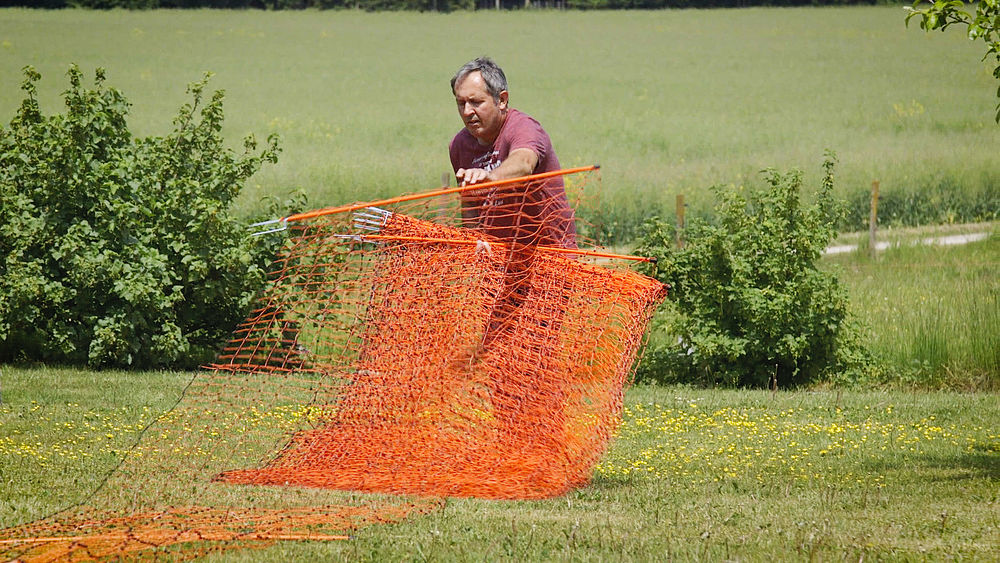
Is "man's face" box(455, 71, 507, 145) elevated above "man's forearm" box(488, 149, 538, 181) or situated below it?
above

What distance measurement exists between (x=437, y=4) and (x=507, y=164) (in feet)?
148

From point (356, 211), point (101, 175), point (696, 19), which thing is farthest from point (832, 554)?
point (696, 19)

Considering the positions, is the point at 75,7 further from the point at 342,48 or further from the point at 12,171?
the point at 12,171

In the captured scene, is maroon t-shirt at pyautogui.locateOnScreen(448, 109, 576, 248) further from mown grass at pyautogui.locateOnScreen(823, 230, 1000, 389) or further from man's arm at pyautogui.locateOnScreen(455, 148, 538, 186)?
mown grass at pyautogui.locateOnScreen(823, 230, 1000, 389)

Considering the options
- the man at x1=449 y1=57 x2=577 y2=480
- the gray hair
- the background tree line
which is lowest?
the man at x1=449 y1=57 x2=577 y2=480

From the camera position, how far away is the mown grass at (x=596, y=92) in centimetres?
2508

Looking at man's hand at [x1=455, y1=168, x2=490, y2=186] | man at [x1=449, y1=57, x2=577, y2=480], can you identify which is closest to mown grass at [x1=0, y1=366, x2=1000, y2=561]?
man at [x1=449, y1=57, x2=577, y2=480]

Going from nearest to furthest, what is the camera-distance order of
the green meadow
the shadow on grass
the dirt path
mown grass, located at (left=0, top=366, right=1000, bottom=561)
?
1. mown grass, located at (left=0, top=366, right=1000, bottom=561)
2. the green meadow
3. the shadow on grass
4. the dirt path

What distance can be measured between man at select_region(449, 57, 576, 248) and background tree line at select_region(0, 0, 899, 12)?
24.5 meters

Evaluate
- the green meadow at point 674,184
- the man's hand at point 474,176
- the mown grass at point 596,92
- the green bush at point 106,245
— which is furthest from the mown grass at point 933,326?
the mown grass at point 596,92

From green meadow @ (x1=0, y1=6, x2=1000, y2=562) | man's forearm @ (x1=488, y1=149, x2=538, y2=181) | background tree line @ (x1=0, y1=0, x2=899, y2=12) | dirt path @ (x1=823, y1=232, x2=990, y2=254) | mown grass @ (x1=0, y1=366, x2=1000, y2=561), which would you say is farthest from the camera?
background tree line @ (x1=0, y1=0, x2=899, y2=12)

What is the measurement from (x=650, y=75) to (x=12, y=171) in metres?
31.4

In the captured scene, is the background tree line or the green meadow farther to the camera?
the background tree line

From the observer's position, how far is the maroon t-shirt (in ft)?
19.3
